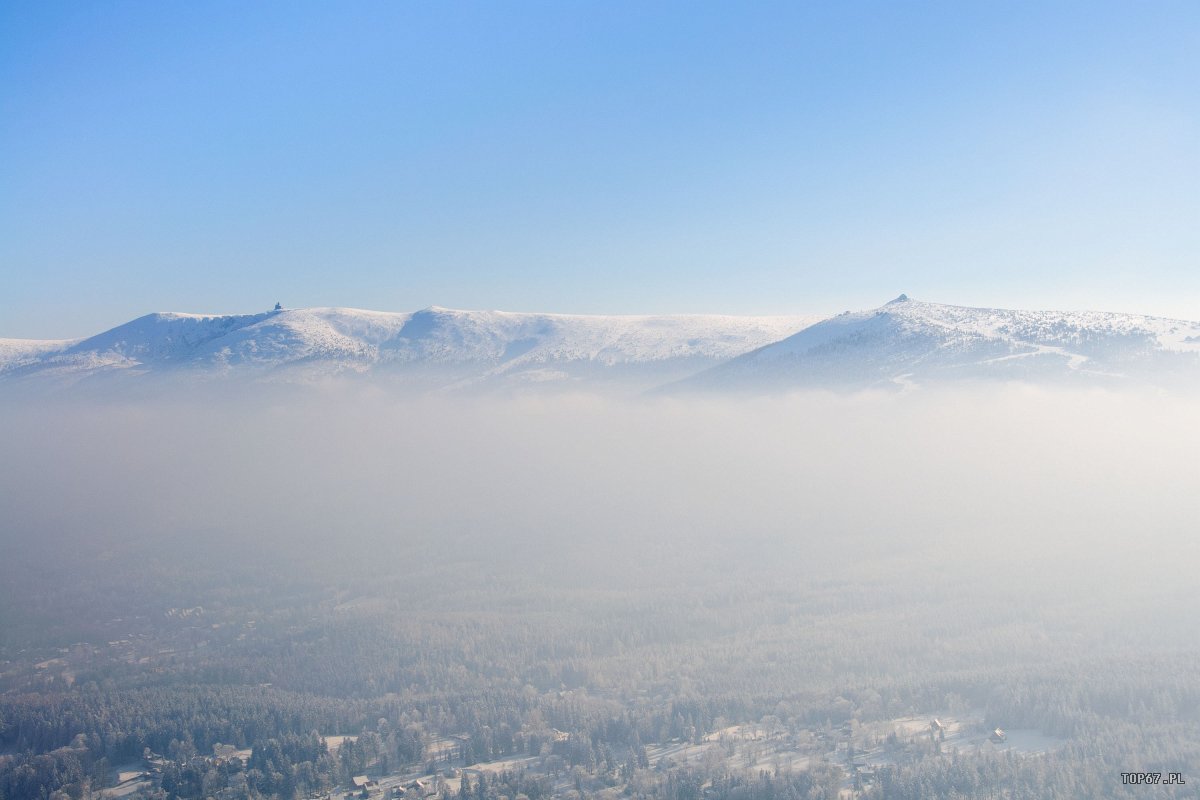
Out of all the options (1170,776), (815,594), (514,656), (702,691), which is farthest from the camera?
(815,594)

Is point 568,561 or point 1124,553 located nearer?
point 1124,553

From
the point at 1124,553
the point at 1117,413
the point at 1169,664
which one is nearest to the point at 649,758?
the point at 1169,664

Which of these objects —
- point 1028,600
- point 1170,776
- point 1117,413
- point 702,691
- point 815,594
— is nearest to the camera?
point 1170,776

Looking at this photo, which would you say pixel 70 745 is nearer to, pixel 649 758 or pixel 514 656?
pixel 514 656

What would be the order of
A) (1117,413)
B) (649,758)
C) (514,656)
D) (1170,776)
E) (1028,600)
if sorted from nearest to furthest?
(1170,776)
(649,758)
(514,656)
(1028,600)
(1117,413)

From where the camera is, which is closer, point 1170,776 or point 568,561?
point 1170,776

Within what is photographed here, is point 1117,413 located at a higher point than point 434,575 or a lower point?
higher

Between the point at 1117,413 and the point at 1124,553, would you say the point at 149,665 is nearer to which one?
the point at 1124,553

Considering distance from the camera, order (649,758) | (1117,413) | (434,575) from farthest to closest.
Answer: (1117,413) < (434,575) < (649,758)

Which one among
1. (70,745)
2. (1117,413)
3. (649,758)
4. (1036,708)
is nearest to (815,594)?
(1036,708)
